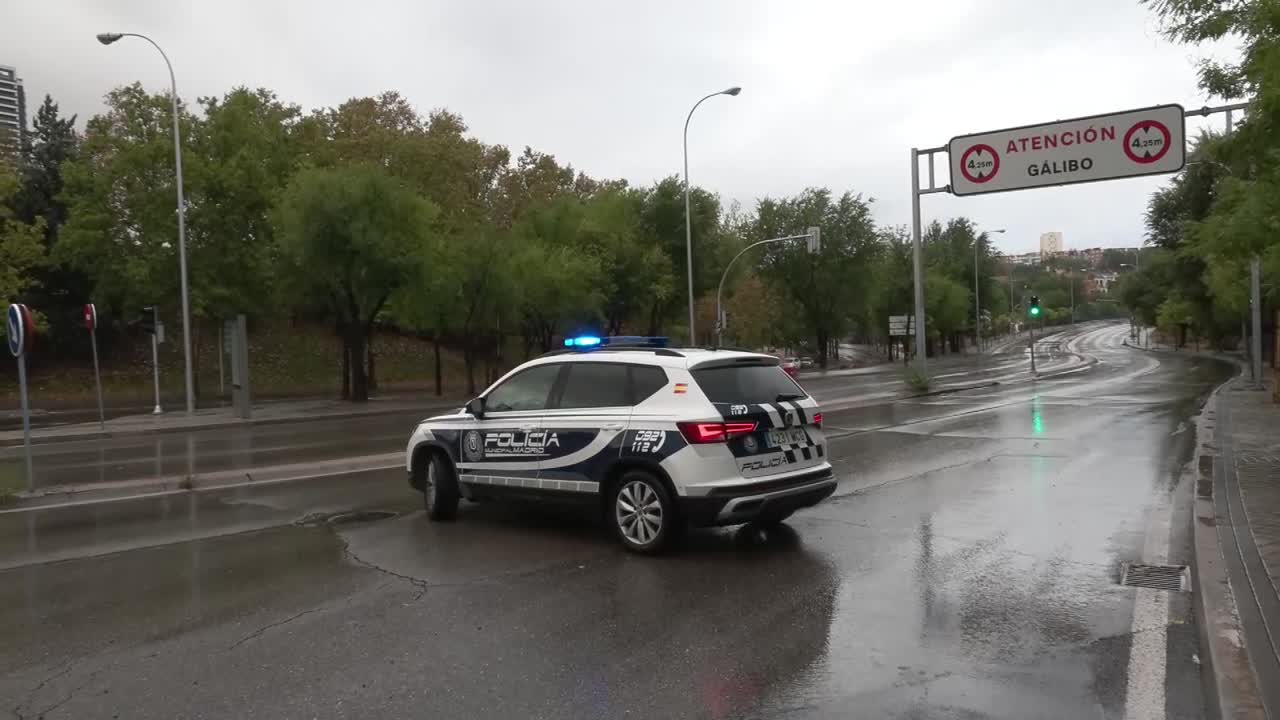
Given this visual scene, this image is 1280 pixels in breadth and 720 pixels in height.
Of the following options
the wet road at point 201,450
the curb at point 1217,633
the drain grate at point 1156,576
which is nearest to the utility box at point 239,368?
the wet road at point 201,450

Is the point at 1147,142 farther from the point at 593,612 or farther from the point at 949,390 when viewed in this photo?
the point at 593,612

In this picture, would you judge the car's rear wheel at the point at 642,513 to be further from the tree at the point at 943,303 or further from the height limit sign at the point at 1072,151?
the tree at the point at 943,303

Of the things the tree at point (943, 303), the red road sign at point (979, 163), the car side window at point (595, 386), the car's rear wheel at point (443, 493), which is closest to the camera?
the car side window at point (595, 386)

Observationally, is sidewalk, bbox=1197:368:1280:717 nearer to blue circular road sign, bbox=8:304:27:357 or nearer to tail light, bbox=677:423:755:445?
tail light, bbox=677:423:755:445

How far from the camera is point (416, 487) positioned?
29.8ft

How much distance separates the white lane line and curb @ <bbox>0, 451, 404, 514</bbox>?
9544 mm

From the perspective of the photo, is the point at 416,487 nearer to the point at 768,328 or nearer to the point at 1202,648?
the point at 1202,648

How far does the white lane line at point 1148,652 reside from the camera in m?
4.15

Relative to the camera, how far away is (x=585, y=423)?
754 cm

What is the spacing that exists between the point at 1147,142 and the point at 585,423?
55.1 ft

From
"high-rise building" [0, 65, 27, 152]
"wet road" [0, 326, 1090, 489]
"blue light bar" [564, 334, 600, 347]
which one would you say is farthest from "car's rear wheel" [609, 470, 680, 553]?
"high-rise building" [0, 65, 27, 152]

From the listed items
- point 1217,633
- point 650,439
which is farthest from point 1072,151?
point 1217,633

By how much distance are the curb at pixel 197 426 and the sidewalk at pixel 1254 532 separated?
66.6 feet

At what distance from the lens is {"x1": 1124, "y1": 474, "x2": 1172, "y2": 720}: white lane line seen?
4.15 metres
